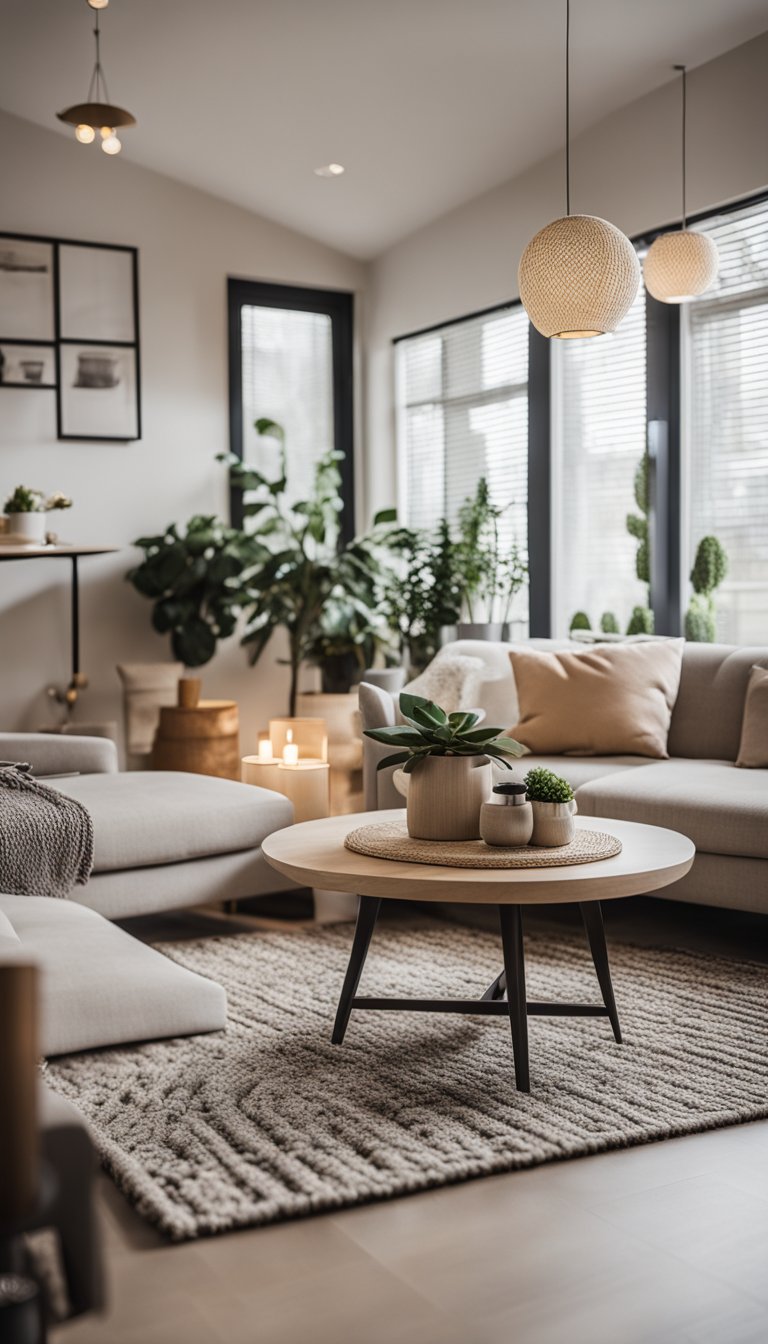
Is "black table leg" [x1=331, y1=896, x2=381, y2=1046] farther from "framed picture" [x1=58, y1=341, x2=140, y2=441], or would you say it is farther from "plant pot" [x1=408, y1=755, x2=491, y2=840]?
"framed picture" [x1=58, y1=341, x2=140, y2=441]

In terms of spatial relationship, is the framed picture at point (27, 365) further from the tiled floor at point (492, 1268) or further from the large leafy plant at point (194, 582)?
the tiled floor at point (492, 1268)

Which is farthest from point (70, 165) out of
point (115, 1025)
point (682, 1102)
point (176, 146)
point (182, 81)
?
point (682, 1102)

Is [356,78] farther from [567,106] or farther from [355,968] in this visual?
[355,968]

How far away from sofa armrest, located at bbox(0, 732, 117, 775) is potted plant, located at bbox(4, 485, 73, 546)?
124 cm

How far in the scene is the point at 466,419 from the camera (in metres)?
5.82

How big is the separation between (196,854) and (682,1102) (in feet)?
5.11

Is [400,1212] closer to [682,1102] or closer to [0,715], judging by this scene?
[682,1102]

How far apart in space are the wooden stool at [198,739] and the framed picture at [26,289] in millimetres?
1765

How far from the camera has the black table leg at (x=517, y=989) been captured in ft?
7.65

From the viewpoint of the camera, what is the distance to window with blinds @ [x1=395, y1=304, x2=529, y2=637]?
543cm

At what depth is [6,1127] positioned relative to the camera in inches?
39.1

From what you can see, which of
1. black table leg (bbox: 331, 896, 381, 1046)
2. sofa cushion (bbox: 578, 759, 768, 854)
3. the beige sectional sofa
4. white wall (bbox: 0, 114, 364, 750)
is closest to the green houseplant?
the beige sectional sofa

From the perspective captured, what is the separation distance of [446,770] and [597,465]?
2697 millimetres

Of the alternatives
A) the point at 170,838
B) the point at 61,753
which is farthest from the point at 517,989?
the point at 61,753
